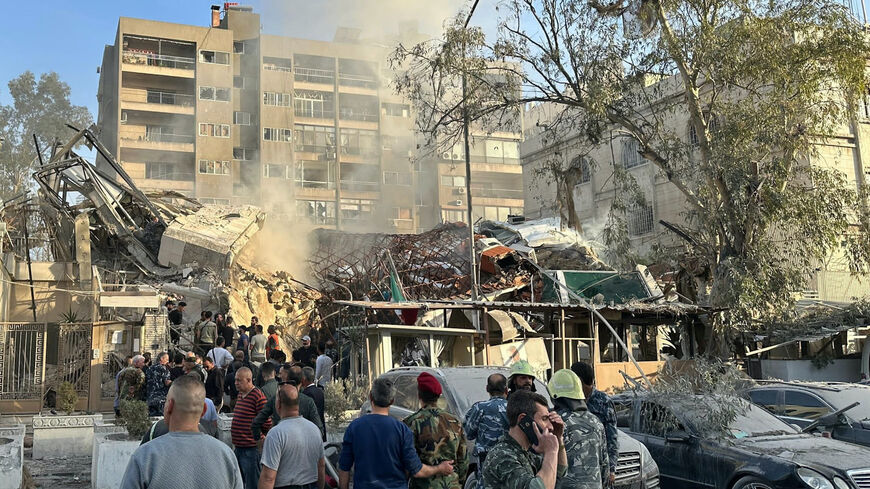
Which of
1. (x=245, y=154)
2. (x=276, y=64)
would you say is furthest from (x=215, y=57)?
(x=245, y=154)

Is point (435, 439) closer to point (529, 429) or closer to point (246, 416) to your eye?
point (529, 429)

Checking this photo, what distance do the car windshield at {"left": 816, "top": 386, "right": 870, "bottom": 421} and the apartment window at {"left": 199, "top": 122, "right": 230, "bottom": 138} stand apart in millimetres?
45004

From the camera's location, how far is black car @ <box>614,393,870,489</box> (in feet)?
24.0

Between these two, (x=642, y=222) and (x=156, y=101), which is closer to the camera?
(x=642, y=222)

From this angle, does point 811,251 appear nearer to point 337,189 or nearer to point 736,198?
point 736,198

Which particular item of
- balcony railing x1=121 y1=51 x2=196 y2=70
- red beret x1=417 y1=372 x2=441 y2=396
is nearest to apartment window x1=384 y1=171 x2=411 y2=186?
balcony railing x1=121 y1=51 x2=196 y2=70

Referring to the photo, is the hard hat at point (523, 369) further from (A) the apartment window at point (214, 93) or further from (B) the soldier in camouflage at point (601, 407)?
(A) the apartment window at point (214, 93)

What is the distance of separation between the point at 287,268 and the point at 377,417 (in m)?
23.6

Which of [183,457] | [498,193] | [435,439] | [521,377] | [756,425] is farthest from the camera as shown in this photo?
[498,193]

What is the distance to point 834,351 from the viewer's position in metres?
21.8

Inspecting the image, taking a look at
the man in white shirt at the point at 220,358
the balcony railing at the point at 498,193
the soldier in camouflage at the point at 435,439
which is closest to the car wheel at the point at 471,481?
the soldier in camouflage at the point at 435,439

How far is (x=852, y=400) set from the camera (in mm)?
10180

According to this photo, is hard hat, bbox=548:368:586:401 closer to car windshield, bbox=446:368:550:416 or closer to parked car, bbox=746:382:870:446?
car windshield, bbox=446:368:550:416

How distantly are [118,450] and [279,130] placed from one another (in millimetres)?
44170
